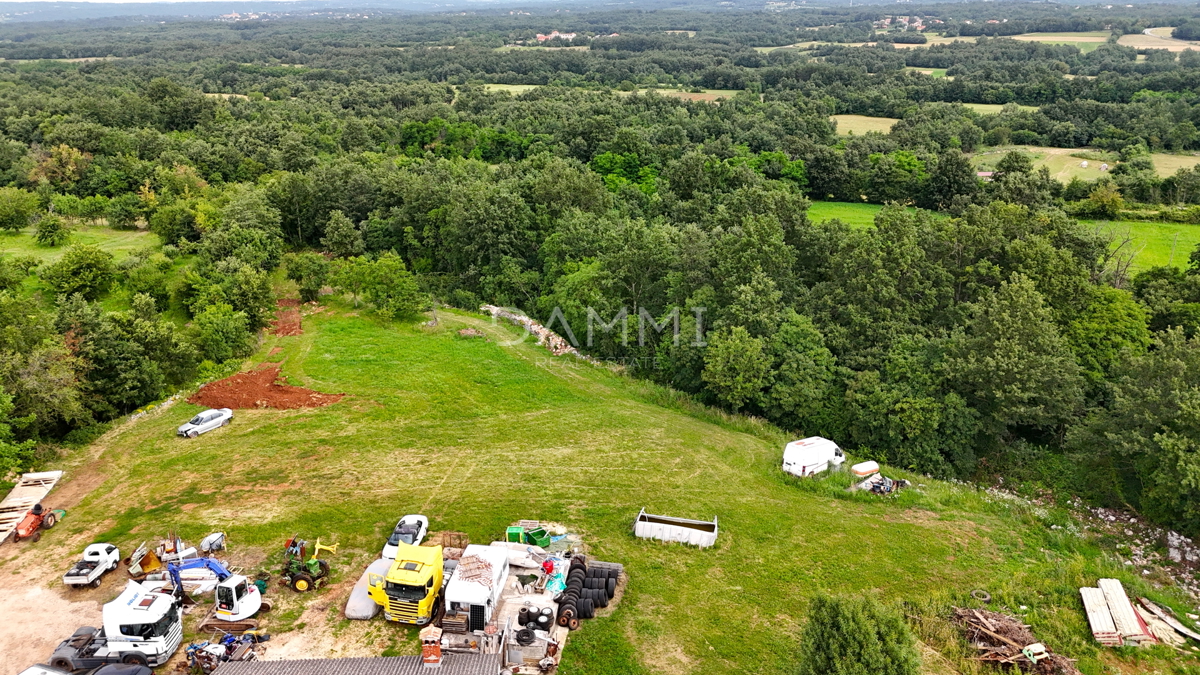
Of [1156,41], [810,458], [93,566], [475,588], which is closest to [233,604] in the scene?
[93,566]

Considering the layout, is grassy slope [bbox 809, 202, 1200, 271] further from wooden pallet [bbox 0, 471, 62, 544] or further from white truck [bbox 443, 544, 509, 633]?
wooden pallet [bbox 0, 471, 62, 544]

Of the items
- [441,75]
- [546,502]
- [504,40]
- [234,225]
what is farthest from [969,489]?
[504,40]

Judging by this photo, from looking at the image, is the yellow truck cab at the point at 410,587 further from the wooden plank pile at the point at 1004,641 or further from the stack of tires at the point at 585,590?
the wooden plank pile at the point at 1004,641

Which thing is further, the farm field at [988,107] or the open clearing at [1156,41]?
the open clearing at [1156,41]

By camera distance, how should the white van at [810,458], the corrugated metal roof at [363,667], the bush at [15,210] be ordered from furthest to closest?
the bush at [15,210] < the white van at [810,458] < the corrugated metal roof at [363,667]

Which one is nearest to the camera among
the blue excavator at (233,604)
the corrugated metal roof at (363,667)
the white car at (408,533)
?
the corrugated metal roof at (363,667)

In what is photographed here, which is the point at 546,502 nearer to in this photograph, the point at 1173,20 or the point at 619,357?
the point at 619,357

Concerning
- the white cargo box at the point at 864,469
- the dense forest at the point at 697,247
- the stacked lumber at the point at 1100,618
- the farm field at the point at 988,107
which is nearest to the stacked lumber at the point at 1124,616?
the stacked lumber at the point at 1100,618
